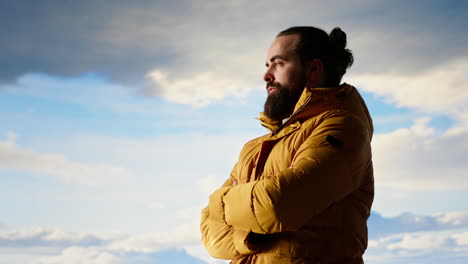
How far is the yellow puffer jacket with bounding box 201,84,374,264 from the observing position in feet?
12.0

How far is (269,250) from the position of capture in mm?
3840

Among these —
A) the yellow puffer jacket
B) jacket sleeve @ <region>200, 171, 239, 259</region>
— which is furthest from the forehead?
jacket sleeve @ <region>200, 171, 239, 259</region>

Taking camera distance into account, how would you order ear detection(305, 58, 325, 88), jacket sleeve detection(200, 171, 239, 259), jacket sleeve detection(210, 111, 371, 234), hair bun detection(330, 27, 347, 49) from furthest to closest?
hair bun detection(330, 27, 347, 49)
ear detection(305, 58, 325, 88)
jacket sleeve detection(200, 171, 239, 259)
jacket sleeve detection(210, 111, 371, 234)

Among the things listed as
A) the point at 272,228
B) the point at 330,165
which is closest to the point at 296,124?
the point at 330,165

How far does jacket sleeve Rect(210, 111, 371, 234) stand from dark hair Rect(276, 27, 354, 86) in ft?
2.55

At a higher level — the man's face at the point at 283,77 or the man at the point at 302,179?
the man's face at the point at 283,77

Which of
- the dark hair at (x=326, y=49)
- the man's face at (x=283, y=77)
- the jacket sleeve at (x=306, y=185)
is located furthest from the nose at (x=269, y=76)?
the jacket sleeve at (x=306, y=185)

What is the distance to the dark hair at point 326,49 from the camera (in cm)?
462

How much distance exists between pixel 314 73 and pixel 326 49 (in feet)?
0.95

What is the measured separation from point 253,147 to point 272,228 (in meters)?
1.17

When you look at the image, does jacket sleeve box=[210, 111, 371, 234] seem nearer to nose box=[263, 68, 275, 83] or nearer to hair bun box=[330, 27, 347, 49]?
nose box=[263, 68, 275, 83]

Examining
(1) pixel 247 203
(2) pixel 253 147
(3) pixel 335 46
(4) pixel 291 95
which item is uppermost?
(3) pixel 335 46

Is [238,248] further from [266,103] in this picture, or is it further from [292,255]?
[266,103]

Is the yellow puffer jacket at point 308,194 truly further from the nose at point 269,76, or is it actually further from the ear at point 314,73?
the nose at point 269,76
